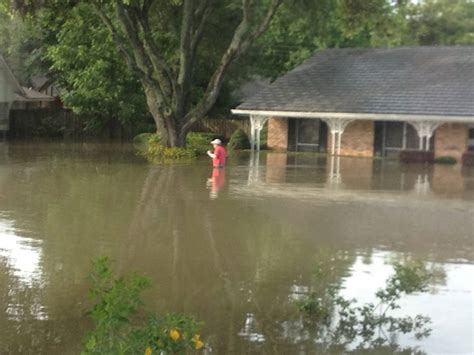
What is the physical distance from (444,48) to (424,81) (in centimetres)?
347

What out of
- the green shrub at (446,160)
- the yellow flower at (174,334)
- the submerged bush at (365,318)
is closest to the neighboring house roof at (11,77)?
the green shrub at (446,160)

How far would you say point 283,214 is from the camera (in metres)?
16.8

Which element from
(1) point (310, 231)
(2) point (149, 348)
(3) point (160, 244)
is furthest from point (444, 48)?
(2) point (149, 348)

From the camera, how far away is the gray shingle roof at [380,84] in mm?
32188

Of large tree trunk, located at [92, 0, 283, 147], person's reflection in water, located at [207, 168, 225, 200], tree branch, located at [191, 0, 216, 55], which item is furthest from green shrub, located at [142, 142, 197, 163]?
person's reflection in water, located at [207, 168, 225, 200]

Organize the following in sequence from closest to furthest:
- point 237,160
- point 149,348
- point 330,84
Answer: point 149,348, point 237,160, point 330,84

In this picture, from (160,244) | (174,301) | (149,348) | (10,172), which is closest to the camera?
(149,348)

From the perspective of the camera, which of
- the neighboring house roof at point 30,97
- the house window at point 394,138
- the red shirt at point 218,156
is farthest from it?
the neighboring house roof at point 30,97

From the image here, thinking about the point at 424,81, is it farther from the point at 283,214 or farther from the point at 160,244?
the point at 160,244

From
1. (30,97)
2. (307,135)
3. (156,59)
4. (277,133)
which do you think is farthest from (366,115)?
(30,97)

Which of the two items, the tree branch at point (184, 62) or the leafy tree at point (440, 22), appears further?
the leafy tree at point (440, 22)

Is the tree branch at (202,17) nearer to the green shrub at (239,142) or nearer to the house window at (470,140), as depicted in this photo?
the green shrub at (239,142)

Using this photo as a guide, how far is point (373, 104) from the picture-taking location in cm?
3297

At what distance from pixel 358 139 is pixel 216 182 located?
43.4ft
